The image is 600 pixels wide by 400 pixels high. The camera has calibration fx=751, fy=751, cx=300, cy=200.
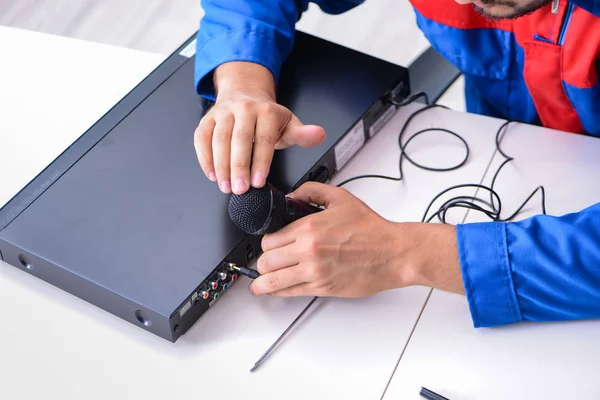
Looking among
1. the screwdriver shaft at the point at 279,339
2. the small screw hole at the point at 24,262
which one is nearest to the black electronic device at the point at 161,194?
the small screw hole at the point at 24,262

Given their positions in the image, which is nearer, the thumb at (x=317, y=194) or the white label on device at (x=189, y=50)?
the thumb at (x=317, y=194)

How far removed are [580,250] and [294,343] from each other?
43 cm

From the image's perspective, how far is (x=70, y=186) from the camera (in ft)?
3.98

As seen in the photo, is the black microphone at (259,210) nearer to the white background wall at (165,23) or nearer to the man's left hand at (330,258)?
the man's left hand at (330,258)

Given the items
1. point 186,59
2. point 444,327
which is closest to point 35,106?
point 186,59

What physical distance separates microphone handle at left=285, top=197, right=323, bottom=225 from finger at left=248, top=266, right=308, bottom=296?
0.08m

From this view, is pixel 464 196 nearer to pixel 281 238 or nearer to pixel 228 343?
pixel 281 238

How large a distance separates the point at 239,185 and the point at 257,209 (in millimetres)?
50

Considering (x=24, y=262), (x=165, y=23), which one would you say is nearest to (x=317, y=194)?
(x=24, y=262)

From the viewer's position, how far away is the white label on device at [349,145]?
1304 millimetres

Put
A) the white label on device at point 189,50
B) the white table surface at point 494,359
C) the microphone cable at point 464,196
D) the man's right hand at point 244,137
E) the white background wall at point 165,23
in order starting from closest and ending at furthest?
the white table surface at point 494,359 < the man's right hand at point 244,137 < the microphone cable at point 464,196 < the white label on device at point 189,50 < the white background wall at point 165,23

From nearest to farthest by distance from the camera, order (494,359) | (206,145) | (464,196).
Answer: (494,359) → (206,145) → (464,196)

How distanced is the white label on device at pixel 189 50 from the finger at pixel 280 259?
535 millimetres

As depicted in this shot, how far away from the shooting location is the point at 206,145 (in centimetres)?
116
